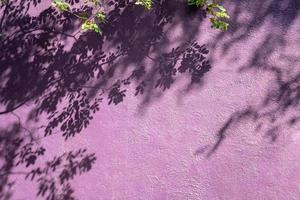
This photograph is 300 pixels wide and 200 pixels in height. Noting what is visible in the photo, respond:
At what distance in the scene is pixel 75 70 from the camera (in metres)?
4.26

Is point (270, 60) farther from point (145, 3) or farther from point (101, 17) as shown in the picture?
point (101, 17)

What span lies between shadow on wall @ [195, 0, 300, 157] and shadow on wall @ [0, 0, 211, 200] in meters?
0.43

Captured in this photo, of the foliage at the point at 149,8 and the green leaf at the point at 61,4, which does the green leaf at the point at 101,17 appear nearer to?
the foliage at the point at 149,8

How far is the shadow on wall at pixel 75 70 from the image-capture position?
13.7ft

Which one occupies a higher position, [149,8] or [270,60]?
[149,8]

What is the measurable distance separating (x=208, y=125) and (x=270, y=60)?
957 mm

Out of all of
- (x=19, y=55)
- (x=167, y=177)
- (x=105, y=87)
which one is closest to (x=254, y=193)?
(x=167, y=177)

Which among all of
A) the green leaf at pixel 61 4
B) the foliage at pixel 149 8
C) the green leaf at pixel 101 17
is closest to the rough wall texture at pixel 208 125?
the foliage at pixel 149 8

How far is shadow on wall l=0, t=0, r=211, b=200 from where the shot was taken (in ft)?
13.7

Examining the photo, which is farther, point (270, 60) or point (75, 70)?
point (75, 70)

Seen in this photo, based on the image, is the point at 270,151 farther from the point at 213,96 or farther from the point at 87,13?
the point at 87,13

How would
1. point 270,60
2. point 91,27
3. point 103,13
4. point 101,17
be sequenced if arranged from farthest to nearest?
point 103,13
point 270,60
point 101,17
point 91,27

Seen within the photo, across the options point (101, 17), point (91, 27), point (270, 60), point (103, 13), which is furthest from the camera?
point (103, 13)

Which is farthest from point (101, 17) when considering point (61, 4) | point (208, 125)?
point (208, 125)
